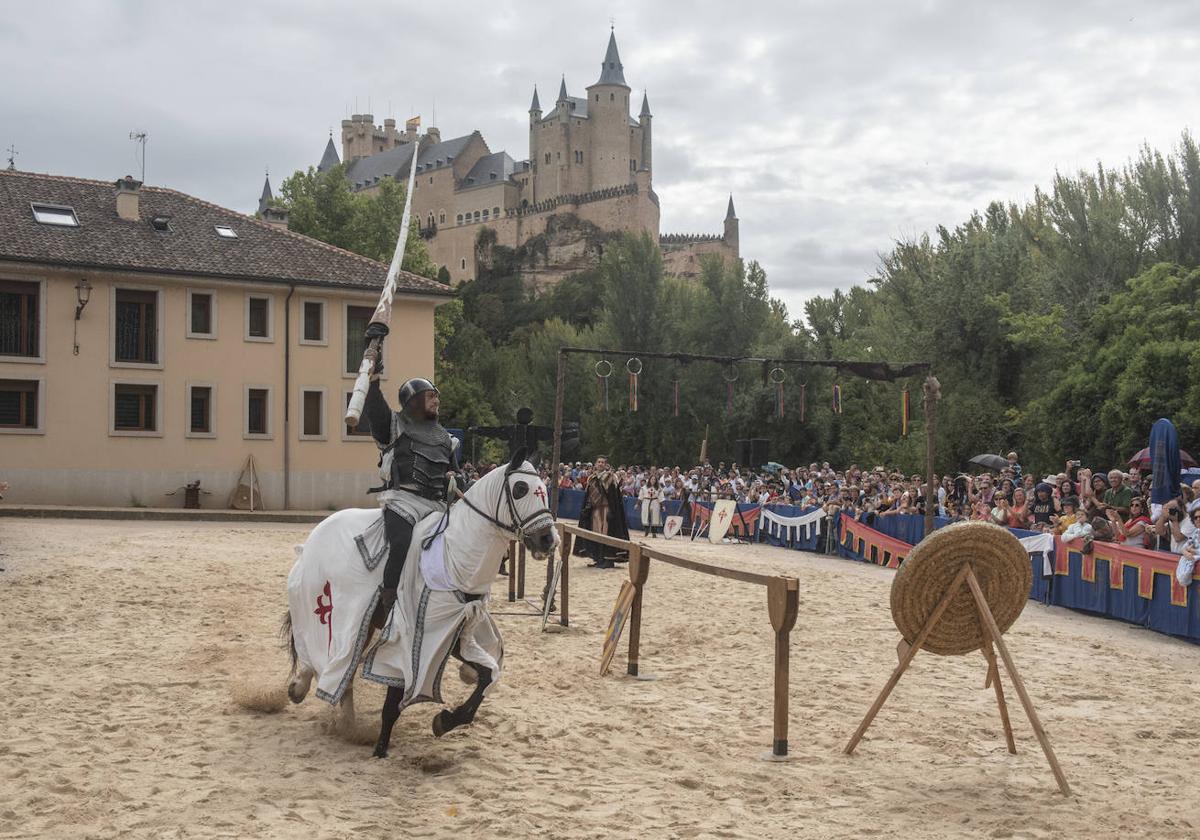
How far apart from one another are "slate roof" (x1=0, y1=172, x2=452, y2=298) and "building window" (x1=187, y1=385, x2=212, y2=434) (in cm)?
333

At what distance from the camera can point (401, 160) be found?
130 m

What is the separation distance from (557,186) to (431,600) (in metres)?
122

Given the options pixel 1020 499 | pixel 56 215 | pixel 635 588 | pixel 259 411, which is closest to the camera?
pixel 635 588

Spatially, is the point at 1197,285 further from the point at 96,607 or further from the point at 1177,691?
the point at 96,607

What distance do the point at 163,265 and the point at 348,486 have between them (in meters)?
8.20

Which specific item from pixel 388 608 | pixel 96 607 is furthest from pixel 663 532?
pixel 388 608

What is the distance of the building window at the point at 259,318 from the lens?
34.4 meters

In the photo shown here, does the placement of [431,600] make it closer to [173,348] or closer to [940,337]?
[173,348]

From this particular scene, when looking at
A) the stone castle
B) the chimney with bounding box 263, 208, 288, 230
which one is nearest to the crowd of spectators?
the chimney with bounding box 263, 208, 288, 230

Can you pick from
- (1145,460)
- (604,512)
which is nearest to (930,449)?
(1145,460)

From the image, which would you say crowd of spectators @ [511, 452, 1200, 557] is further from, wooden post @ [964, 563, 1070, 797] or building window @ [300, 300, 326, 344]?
building window @ [300, 300, 326, 344]

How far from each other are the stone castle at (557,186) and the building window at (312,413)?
284ft

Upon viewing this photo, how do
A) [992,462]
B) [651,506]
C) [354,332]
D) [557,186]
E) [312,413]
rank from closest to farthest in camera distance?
[992,462], [651,506], [312,413], [354,332], [557,186]

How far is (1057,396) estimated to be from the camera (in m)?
29.2
